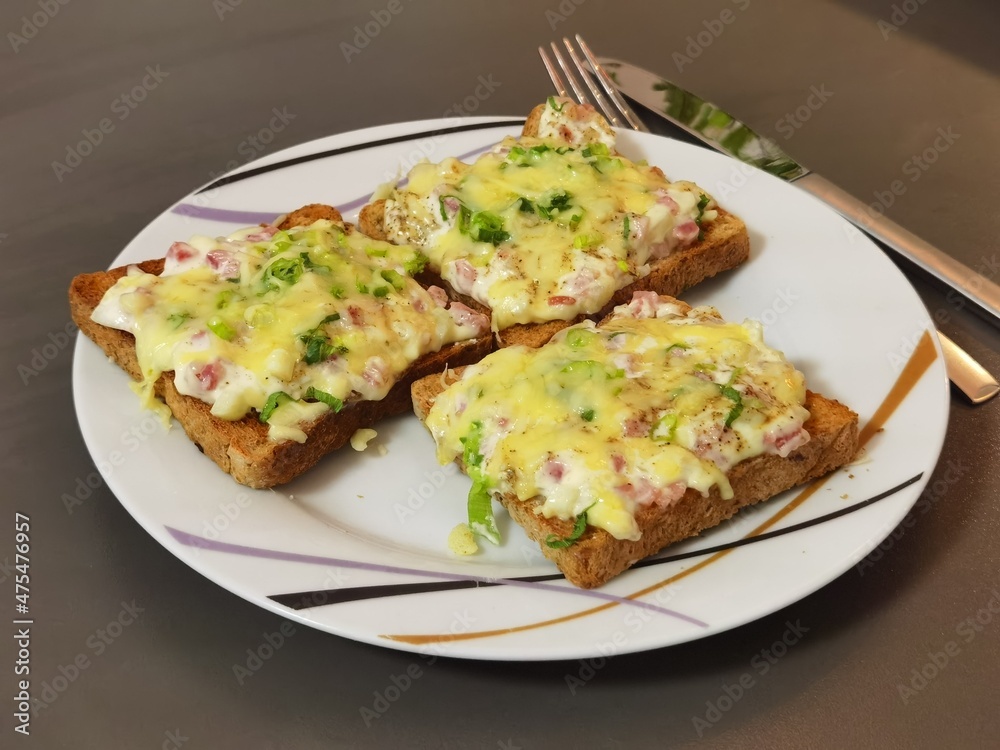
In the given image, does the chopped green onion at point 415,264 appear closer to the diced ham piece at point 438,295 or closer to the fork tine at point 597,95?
the diced ham piece at point 438,295

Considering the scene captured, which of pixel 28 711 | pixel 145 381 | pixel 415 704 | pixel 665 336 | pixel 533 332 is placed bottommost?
pixel 28 711

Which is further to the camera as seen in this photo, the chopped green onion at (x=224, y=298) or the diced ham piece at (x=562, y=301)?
the diced ham piece at (x=562, y=301)

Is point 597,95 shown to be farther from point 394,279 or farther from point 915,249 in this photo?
point 394,279

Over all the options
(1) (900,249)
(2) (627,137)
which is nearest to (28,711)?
(2) (627,137)

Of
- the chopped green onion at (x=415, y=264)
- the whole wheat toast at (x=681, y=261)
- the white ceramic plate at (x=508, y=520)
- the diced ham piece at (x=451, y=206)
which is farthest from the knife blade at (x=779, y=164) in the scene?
the chopped green onion at (x=415, y=264)

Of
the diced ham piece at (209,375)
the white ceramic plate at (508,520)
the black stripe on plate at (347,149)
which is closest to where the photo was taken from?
the white ceramic plate at (508,520)

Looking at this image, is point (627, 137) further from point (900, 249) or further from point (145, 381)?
point (145, 381)

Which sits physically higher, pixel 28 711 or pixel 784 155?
pixel 784 155
